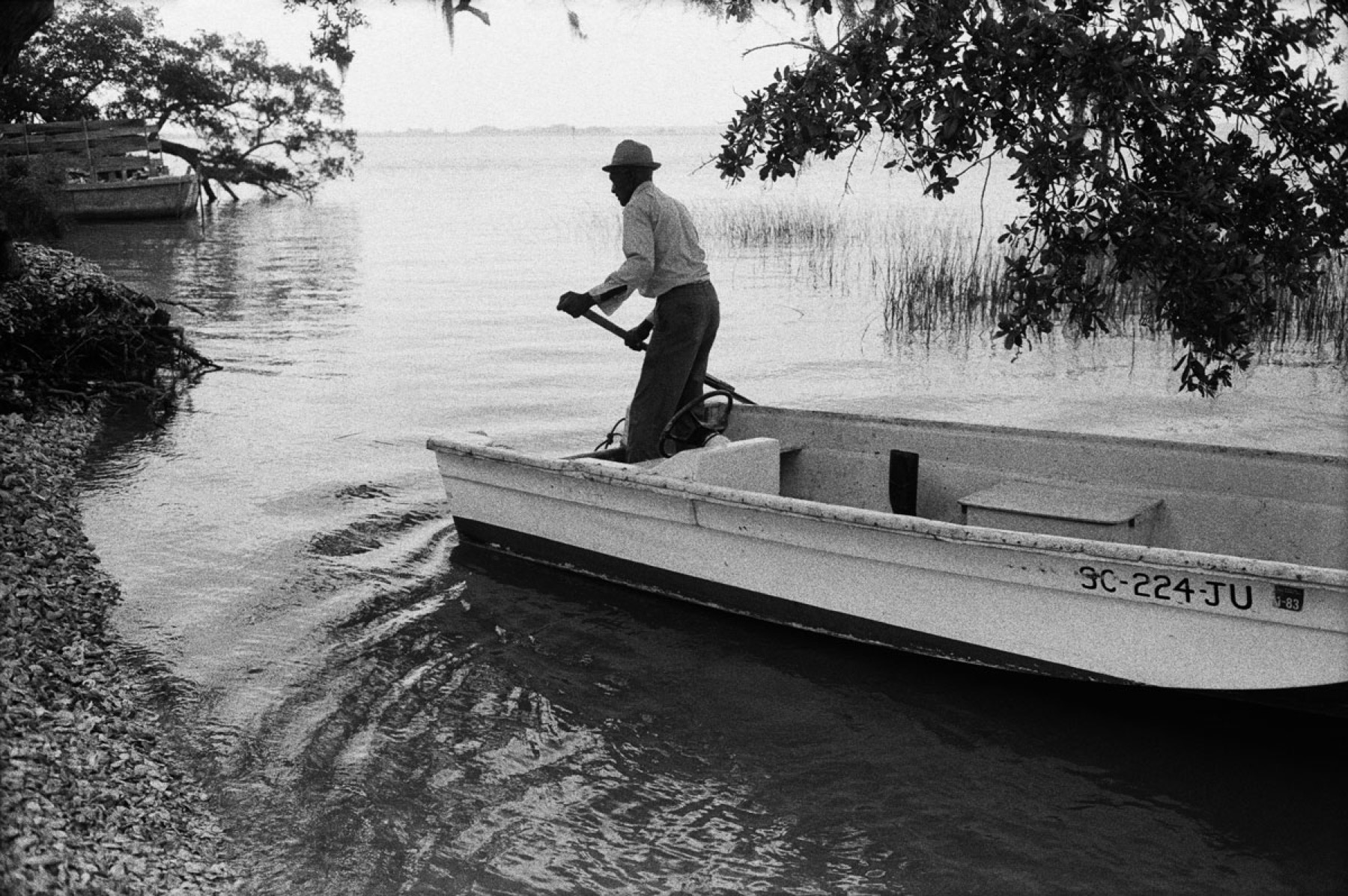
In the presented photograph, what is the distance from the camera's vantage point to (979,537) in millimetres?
5930

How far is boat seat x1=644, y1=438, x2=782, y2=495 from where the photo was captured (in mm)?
7430

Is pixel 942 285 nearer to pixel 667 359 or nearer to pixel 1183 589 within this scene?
pixel 667 359

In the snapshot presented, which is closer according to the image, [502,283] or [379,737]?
[379,737]

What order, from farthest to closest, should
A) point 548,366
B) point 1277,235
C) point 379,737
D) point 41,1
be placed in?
1. point 548,366
2. point 1277,235
3. point 379,737
4. point 41,1

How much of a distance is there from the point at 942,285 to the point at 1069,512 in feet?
34.9

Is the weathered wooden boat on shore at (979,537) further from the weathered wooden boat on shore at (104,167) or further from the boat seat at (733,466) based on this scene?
the weathered wooden boat on shore at (104,167)

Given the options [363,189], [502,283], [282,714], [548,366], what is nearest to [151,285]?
[502,283]

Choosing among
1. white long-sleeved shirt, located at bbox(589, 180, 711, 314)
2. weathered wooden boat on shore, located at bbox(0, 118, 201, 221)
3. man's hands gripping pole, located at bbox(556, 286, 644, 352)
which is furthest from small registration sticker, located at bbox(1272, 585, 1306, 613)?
weathered wooden boat on shore, located at bbox(0, 118, 201, 221)

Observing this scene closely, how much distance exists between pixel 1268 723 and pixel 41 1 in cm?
602

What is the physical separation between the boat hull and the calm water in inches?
918

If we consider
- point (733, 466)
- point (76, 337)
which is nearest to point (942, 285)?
point (733, 466)

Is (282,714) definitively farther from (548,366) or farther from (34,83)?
(34,83)

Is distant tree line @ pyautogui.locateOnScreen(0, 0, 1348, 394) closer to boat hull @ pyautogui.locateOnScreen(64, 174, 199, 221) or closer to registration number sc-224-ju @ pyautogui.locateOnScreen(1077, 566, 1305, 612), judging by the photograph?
registration number sc-224-ju @ pyautogui.locateOnScreen(1077, 566, 1305, 612)

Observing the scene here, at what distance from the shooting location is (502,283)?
22.4m
